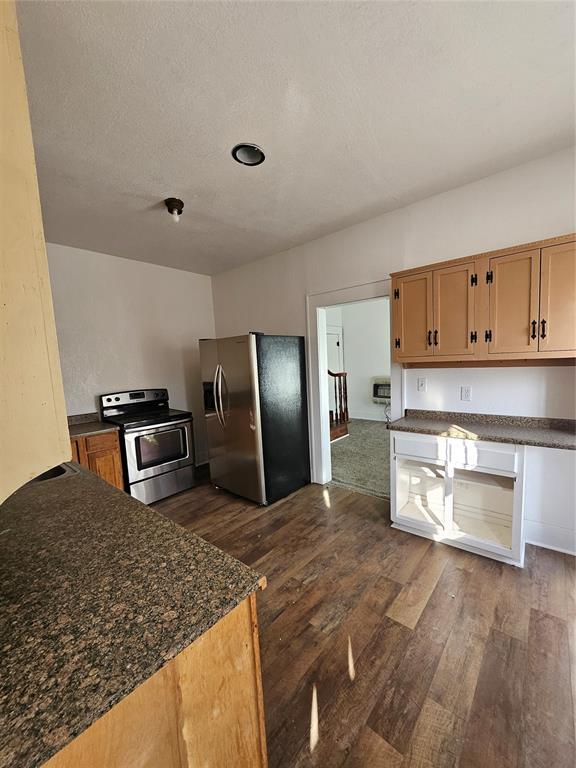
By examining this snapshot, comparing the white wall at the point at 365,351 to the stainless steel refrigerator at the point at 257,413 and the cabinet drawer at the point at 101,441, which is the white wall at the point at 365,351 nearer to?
the stainless steel refrigerator at the point at 257,413

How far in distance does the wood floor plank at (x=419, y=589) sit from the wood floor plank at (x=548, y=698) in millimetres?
486

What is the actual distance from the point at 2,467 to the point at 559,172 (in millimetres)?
3096

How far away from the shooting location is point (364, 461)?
4.05 m

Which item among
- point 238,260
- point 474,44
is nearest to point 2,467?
point 474,44

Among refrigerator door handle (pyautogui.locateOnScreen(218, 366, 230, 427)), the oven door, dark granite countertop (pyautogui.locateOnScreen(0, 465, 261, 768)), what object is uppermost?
refrigerator door handle (pyautogui.locateOnScreen(218, 366, 230, 427))

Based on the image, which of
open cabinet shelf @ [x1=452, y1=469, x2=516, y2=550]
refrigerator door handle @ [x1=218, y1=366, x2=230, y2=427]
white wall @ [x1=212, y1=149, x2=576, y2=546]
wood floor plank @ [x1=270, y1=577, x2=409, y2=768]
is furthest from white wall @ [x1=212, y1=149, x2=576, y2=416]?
wood floor plank @ [x1=270, y1=577, x2=409, y2=768]

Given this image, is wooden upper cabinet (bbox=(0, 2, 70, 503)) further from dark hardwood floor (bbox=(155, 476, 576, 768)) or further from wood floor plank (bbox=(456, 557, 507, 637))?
wood floor plank (bbox=(456, 557, 507, 637))

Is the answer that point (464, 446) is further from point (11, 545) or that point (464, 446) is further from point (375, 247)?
point (11, 545)

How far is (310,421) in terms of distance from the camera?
3.54 meters

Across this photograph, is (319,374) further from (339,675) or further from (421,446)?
(339,675)

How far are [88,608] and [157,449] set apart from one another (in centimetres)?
261

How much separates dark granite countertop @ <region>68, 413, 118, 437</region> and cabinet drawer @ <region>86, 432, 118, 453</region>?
0.16 feet

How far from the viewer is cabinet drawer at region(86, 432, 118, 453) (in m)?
2.75

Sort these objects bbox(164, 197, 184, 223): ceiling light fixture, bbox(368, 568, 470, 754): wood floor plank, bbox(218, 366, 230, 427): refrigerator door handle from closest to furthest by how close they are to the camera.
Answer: bbox(368, 568, 470, 754): wood floor plank, bbox(164, 197, 184, 223): ceiling light fixture, bbox(218, 366, 230, 427): refrigerator door handle
